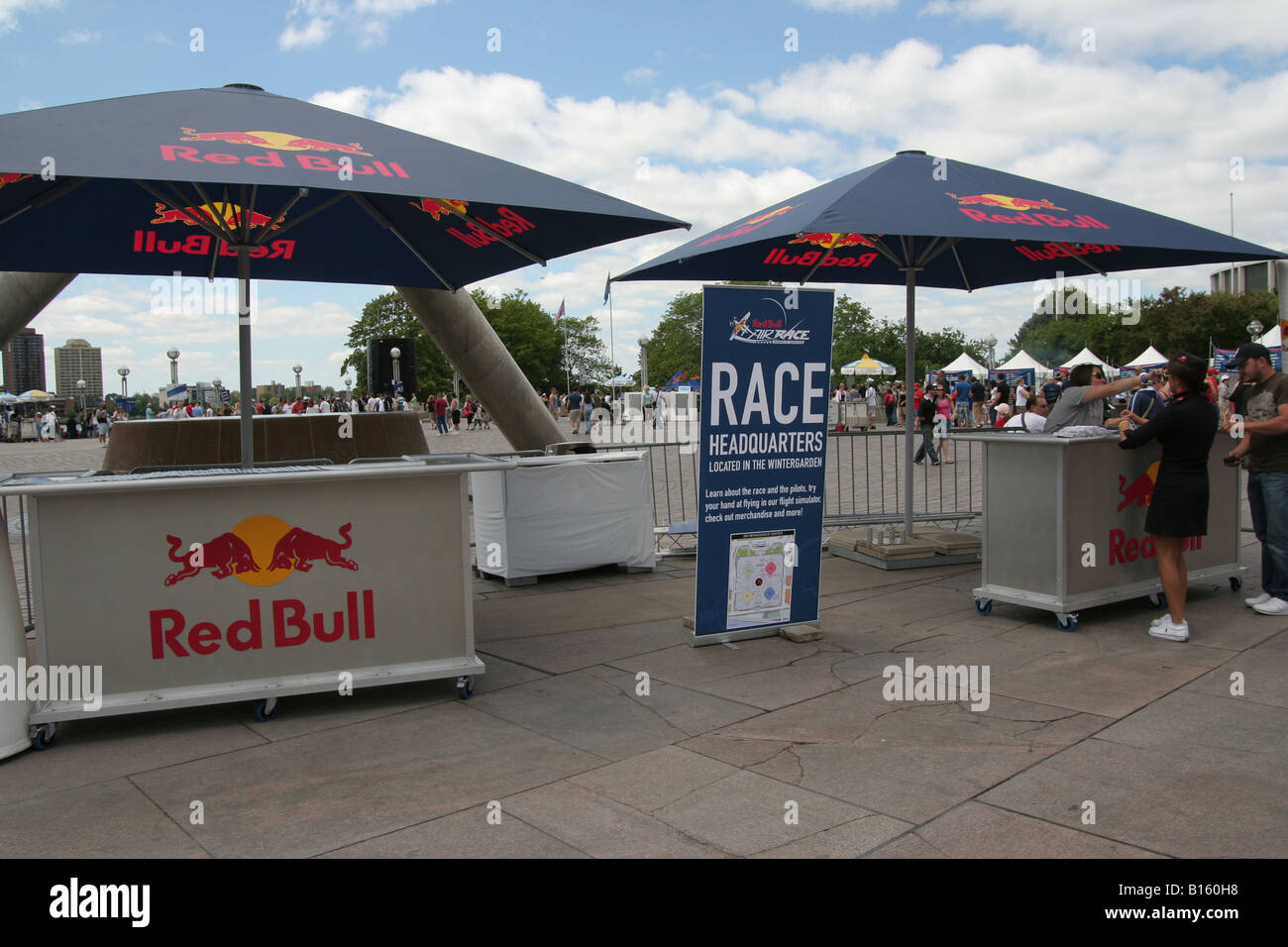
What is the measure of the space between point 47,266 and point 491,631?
486 centimetres

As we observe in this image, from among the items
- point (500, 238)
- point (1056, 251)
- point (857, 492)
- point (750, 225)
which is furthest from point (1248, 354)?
point (857, 492)

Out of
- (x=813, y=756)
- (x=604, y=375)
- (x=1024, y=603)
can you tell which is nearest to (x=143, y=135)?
(x=813, y=756)

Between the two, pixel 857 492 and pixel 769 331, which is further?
pixel 857 492

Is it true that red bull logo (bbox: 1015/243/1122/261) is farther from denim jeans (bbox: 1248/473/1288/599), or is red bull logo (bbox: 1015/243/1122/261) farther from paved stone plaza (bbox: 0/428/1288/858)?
paved stone plaza (bbox: 0/428/1288/858)

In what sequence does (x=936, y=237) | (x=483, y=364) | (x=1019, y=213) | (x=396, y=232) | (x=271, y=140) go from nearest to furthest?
(x=271, y=140), (x=1019, y=213), (x=396, y=232), (x=936, y=237), (x=483, y=364)

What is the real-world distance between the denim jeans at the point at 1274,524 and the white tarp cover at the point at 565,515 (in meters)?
5.20

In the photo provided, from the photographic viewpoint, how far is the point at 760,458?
6523mm

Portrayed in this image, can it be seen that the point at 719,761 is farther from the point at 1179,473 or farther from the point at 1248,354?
the point at 1248,354

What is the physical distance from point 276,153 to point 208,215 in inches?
78.7

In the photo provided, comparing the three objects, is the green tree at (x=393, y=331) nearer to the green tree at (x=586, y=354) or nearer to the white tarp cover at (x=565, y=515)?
the green tree at (x=586, y=354)

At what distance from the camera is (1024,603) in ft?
23.1

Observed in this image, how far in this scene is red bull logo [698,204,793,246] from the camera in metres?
8.09

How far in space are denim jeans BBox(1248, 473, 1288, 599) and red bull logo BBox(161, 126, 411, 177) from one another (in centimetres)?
665
